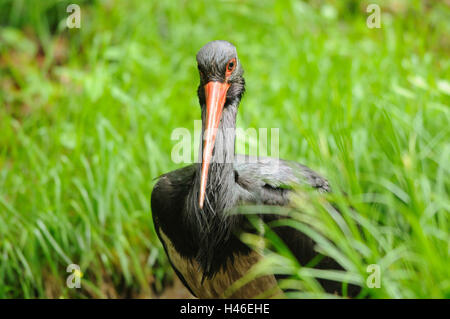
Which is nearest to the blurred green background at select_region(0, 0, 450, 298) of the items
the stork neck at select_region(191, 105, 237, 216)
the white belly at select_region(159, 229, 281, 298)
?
the white belly at select_region(159, 229, 281, 298)

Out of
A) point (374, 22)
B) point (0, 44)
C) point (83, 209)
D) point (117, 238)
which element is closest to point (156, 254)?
point (117, 238)

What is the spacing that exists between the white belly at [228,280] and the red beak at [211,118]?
407 mm

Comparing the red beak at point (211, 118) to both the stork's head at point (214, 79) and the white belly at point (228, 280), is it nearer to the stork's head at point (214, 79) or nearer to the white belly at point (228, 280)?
the stork's head at point (214, 79)

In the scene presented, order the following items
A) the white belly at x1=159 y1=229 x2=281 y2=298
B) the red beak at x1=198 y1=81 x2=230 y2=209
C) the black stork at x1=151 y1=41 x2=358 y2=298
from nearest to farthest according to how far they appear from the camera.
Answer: the red beak at x1=198 y1=81 x2=230 y2=209
the black stork at x1=151 y1=41 x2=358 y2=298
the white belly at x1=159 y1=229 x2=281 y2=298

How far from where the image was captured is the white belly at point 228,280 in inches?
106

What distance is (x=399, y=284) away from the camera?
2.17m

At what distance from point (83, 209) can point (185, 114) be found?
4.06ft

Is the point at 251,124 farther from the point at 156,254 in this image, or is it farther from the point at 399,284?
the point at 399,284

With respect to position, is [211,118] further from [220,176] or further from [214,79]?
[220,176]

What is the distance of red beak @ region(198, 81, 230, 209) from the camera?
2.42 metres

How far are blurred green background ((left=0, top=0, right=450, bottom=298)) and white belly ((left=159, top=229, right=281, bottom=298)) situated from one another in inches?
8.1

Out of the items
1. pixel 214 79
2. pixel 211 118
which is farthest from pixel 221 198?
pixel 214 79

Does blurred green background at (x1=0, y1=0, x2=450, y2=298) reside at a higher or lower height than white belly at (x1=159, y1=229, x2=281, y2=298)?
higher

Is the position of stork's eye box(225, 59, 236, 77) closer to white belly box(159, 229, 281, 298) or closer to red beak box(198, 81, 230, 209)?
red beak box(198, 81, 230, 209)
